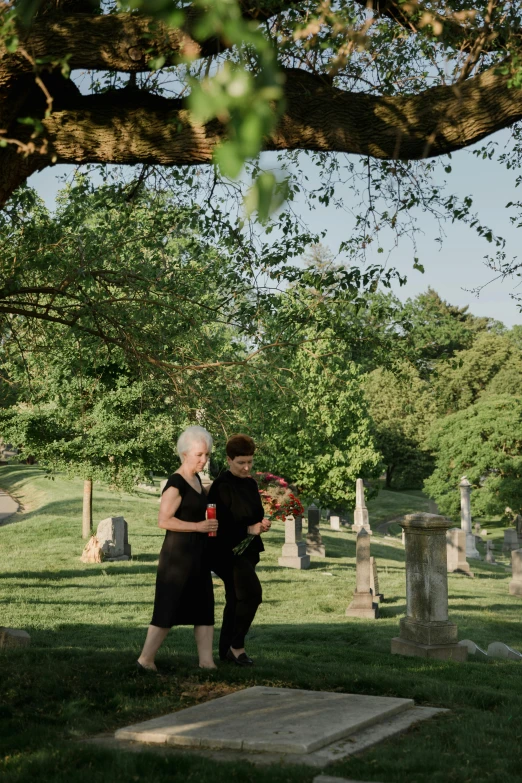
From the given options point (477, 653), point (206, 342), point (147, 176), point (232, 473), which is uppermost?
point (147, 176)

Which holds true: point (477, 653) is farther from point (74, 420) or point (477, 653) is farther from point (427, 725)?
point (74, 420)

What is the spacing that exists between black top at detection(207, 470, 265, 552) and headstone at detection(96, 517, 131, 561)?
15329 millimetres

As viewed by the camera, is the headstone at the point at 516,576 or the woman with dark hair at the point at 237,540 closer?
the woman with dark hair at the point at 237,540

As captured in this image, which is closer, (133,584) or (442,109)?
(442,109)

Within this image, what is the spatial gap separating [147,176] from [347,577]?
15473 millimetres

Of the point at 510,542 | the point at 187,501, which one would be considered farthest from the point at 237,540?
the point at 510,542

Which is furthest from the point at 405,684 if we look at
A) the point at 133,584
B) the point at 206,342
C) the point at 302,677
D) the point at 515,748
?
the point at 133,584

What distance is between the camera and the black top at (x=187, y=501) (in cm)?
739

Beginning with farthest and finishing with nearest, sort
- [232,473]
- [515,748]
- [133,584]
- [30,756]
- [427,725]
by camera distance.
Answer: [133,584]
[232,473]
[427,725]
[515,748]
[30,756]

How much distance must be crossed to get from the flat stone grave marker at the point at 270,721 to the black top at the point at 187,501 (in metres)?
1.54

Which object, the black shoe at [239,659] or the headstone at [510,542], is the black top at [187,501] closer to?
the black shoe at [239,659]

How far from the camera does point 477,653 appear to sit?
1159cm

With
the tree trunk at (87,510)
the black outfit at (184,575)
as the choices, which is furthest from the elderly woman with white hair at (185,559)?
the tree trunk at (87,510)

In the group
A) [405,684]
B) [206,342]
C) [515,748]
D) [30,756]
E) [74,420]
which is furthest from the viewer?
[74,420]
